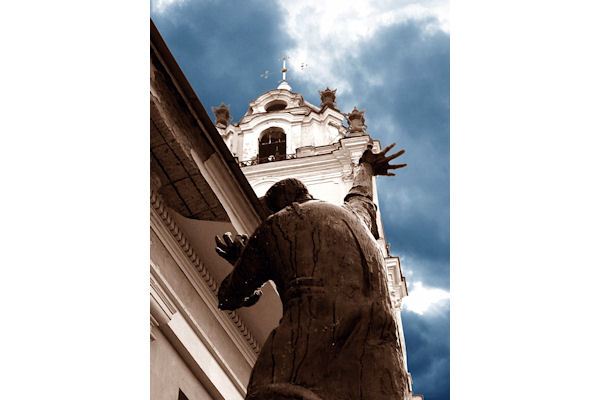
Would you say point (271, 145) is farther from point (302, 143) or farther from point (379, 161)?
point (379, 161)

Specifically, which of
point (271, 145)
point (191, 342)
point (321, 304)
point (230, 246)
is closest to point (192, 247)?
point (191, 342)

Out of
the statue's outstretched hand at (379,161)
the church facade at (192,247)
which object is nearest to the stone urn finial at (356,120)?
the church facade at (192,247)

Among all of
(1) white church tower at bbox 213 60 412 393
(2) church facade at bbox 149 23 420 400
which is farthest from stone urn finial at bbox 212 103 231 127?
(2) church facade at bbox 149 23 420 400

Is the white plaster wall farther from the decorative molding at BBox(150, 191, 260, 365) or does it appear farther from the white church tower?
the white church tower

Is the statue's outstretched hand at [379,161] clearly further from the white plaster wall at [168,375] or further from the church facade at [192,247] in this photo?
the white plaster wall at [168,375]

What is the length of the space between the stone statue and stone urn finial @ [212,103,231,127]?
89.4 ft

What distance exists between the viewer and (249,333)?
10.3 metres

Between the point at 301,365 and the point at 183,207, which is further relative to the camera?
the point at 183,207

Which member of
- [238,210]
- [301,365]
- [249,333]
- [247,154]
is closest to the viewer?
[301,365]

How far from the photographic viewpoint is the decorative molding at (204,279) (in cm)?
878

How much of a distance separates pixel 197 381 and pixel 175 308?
91cm

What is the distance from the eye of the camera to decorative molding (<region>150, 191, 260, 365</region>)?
878 cm

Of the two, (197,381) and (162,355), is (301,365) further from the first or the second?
(197,381)

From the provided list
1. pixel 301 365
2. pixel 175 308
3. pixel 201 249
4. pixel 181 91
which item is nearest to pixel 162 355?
pixel 175 308
